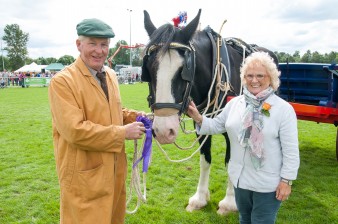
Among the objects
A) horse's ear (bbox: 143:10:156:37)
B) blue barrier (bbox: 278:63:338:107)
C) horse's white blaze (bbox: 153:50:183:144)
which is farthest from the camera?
blue barrier (bbox: 278:63:338:107)

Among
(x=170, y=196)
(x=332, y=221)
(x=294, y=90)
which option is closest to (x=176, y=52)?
(x=170, y=196)

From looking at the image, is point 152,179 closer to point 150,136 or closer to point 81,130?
point 150,136

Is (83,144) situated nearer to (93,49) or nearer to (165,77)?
(93,49)

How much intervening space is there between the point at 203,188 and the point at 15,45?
75.5 meters

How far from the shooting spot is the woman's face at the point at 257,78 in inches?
86.6

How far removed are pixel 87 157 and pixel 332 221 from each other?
308 centimetres

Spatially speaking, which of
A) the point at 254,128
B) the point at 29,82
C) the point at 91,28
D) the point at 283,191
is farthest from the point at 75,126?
the point at 29,82

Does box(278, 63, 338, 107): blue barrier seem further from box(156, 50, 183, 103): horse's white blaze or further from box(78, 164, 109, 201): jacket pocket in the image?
box(78, 164, 109, 201): jacket pocket

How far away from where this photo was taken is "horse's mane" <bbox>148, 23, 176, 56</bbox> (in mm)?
2391

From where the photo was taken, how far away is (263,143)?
2162 mm

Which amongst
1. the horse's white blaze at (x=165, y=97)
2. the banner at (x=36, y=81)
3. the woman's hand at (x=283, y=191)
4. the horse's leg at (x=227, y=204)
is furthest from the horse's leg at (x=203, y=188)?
the banner at (x=36, y=81)

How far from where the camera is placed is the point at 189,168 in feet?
17.6

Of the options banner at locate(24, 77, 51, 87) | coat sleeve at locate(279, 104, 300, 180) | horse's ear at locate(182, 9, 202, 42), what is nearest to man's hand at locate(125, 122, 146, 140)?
horse's ear at locate(182, 9, 202, 42)

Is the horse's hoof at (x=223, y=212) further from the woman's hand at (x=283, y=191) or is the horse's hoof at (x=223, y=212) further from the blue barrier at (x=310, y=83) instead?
the blue barrier at (x=310, y=83)
